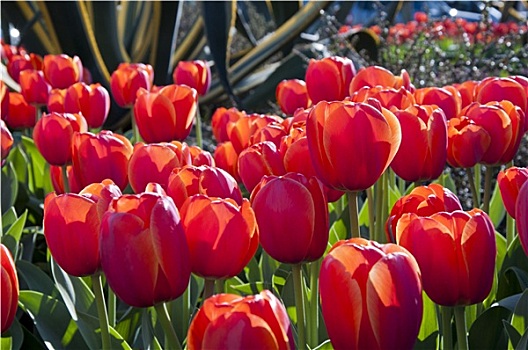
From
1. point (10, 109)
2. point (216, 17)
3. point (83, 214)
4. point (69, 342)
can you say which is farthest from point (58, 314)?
point (216, 17)

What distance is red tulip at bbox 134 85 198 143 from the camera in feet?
4.76

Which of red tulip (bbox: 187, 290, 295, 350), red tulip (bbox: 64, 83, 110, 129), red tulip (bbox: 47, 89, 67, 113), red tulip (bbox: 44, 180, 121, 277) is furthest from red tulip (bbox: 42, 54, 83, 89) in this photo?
red tulip (bbox: 187, 290, 295, 350)

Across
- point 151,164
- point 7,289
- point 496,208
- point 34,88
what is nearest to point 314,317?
point 151,164

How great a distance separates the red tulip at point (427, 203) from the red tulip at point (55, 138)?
29.4 inches

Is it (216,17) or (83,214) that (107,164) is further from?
(216,17)

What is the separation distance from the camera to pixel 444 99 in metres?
1.36

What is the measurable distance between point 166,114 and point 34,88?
0.83 m

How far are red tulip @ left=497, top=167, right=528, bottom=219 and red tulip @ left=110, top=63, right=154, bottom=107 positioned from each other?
40.8 inches

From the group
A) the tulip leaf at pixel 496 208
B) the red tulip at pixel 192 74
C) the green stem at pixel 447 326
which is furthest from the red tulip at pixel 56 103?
the green stem at pixel 447 326

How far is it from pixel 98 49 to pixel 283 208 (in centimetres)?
296

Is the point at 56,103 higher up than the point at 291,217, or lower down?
lower down

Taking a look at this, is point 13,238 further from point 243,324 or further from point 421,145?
point 243,324

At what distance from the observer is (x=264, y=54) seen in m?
A: 3.67

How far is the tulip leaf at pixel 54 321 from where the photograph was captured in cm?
121
